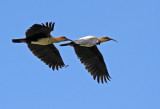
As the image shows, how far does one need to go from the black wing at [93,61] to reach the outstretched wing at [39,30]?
251 cm

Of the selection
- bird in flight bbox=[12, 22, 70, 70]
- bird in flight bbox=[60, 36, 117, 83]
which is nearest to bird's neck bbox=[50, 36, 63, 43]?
bird in flight bbox=[12, 22, 70, 70]

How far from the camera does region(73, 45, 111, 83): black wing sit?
73.6 feet

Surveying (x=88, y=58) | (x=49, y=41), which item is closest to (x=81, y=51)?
(x=88, y=58)

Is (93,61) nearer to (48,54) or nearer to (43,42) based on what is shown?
(48,54)

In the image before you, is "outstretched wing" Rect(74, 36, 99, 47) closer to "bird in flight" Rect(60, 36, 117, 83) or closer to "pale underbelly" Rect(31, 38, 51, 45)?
"pale underbelly" Rect(31, 38, 51, 45)

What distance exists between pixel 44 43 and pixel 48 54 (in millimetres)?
1664

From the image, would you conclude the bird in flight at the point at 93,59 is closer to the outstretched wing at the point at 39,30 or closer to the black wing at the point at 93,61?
the black wing at the point at 93,61

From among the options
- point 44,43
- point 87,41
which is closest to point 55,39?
point 44,43

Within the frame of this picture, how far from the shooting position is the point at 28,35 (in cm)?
2031

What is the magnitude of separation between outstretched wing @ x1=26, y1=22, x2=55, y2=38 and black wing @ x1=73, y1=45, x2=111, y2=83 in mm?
2514

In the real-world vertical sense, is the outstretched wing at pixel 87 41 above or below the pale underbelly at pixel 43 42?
below

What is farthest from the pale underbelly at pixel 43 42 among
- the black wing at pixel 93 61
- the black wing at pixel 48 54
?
the black wing at pixel 93 61

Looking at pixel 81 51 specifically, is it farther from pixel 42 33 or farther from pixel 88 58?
pixel 42 33

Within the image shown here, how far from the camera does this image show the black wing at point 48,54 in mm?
22172
